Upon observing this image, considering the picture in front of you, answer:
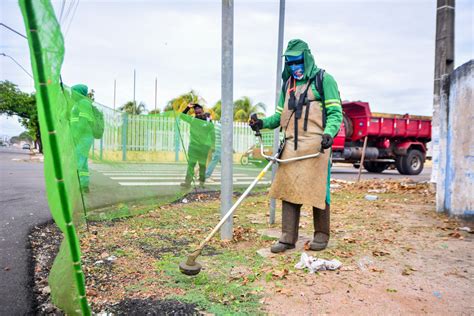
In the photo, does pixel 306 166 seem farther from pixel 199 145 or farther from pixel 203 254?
pixel 199 145

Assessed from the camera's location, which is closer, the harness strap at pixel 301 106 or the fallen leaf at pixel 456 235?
the harness strap at pixel 301 106

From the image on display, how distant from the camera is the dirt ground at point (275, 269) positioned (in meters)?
2.44

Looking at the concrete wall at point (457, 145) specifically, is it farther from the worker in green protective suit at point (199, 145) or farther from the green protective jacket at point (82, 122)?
the green protective jacket at point (82, 122)

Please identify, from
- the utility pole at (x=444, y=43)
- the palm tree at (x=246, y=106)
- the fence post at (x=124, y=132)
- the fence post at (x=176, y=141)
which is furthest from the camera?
the palm tree at (x=246, y=106)

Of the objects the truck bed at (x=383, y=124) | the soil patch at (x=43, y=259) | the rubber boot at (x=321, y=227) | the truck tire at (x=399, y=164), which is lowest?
the soil patch at (x=43, y=259)

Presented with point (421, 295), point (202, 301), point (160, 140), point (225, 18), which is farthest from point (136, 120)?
point (421, 295)

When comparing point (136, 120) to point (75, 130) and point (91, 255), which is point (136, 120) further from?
point (91, 255)

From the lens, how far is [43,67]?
131 cm

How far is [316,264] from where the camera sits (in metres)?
3.02

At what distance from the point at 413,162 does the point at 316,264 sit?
14676 millimetres

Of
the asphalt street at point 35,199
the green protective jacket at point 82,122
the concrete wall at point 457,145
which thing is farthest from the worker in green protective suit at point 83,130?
the concrete wall at point 457,145

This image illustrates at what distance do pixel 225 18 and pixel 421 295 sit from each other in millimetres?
3032

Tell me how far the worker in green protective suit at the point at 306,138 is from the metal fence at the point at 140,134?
2.43m

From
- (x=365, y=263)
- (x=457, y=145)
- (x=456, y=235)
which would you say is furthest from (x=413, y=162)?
Result: (x=365, y=263)
